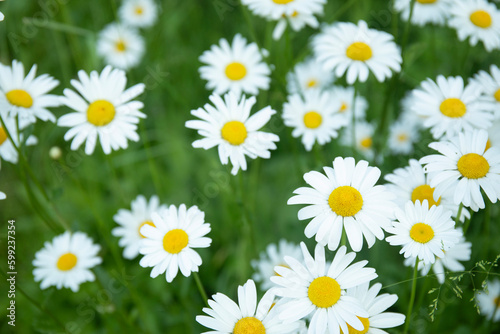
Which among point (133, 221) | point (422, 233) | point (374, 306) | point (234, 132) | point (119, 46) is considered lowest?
point (374, 306)

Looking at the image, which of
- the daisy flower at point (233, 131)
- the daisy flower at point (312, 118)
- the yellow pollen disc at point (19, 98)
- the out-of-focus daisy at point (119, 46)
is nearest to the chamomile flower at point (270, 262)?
the daisy flower at point (312, 118)

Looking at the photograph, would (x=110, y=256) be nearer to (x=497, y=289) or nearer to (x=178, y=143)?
(x=178, y=143)

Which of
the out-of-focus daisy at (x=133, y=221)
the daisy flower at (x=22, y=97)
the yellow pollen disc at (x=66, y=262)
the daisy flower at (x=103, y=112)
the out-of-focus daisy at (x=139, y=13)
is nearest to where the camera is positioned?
the daisy flower at (x=103, y=112)

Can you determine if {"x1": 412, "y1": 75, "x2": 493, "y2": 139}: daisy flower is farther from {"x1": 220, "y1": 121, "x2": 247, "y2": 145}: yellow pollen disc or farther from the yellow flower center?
the yellow flower center

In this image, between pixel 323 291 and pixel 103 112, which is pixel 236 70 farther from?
pixel 323 291

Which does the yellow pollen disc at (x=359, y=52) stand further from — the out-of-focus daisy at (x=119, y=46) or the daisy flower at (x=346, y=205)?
the out-of-focus daisy at (x=119, y=46)

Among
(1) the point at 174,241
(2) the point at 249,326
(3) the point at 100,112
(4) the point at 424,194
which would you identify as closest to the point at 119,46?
(3) the point at 100,112

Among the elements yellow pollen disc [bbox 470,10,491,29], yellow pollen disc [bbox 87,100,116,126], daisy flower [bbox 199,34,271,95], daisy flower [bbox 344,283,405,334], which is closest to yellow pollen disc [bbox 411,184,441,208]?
daisy flower [bbox 344,283,405,334]
